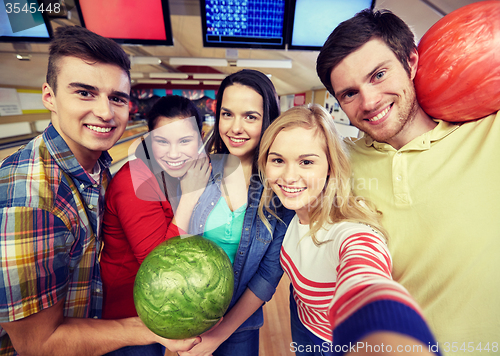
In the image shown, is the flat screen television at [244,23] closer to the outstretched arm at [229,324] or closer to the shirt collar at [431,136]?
the shirt collar at [431,136]

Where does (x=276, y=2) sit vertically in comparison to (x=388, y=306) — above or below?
above

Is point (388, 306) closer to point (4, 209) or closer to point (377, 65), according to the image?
point (377, 65)

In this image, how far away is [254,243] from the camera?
100cm

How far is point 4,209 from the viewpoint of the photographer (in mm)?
627

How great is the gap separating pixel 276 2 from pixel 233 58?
0.66 metres

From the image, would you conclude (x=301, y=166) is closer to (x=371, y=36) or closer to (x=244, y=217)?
(x=244, y=217)

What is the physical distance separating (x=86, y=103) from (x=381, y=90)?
3.41ft

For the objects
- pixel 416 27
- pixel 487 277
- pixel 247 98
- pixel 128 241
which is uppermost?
pixel 416 27

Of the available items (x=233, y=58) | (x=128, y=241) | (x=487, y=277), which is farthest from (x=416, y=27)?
(x=128, y=241)

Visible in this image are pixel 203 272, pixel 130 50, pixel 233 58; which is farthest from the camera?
pixel 130 50

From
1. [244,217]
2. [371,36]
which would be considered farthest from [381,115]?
[244,217]

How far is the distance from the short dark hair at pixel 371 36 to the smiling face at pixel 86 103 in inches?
31.9

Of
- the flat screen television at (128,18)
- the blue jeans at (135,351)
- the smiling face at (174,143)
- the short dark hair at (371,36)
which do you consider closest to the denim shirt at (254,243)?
the smiling face at (174,143)

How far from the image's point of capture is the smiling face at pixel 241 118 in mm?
1021
